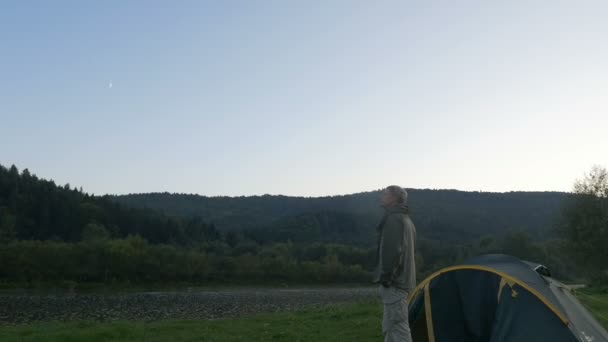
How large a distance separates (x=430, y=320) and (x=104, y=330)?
7940 millimetres

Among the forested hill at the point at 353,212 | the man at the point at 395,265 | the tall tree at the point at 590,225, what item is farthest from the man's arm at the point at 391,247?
the forested hill at the point at 353,212

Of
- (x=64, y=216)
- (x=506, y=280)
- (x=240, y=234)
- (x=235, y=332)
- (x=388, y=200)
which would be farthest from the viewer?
(x=240, y=234)

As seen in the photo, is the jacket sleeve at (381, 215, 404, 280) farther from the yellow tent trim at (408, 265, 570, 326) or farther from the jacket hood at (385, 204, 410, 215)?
the yellow tent trim at (408, 265, 570, 326)

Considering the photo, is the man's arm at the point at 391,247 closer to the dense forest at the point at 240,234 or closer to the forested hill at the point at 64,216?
the dense forest at the point at 240,234

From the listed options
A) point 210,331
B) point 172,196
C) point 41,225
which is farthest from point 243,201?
point 210,331

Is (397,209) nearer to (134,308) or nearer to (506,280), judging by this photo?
(506,280)

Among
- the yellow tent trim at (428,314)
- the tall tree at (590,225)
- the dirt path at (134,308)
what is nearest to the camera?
the yellow tent trim at (428,314)

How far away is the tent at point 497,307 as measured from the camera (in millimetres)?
8336

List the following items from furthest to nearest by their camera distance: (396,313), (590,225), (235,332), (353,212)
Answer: (353,212) → (590,225) → (235,332) → (396,313)

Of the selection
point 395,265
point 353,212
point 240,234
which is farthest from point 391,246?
point 353,212

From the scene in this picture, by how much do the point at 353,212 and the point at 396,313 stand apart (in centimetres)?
14263

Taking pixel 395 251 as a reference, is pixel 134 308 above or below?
below

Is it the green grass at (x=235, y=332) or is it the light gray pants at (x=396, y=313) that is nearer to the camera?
the light gray pants at (x=396, y=313)

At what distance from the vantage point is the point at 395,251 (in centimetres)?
775
